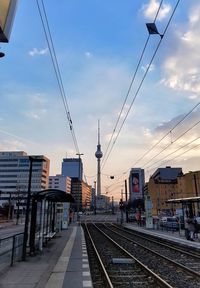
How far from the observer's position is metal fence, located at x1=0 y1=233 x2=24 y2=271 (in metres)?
12.2

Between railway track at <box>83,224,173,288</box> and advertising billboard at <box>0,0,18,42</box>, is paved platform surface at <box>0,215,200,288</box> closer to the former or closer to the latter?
railway track at <box>83,224,173,288</box>

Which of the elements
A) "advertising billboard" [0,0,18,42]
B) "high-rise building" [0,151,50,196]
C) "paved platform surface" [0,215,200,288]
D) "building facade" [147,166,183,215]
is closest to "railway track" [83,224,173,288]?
"paved platform surface" [0,215,200,288]

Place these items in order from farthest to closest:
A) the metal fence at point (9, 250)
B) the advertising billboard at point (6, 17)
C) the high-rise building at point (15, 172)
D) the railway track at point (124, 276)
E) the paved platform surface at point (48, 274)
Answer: the high-rise building at point (15, 172) < the metal fence at point (9, 250) < the railway track at point (124, 276) < the paved platform surface at point (48, 274) < the advertising billboard at point (6, 17)

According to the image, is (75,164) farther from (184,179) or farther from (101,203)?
(101,203)

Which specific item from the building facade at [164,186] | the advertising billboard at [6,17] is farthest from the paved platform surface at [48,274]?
the building facade at [164,186]

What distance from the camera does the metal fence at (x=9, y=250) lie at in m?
12.2

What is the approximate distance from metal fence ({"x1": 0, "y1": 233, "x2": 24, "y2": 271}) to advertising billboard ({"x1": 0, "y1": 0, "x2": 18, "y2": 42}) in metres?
6.86

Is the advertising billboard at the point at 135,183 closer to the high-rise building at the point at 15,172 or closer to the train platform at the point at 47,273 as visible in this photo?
the high-rise building at the point at 15,172

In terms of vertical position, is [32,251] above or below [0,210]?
below

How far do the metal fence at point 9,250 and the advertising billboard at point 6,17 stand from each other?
6861 millimetres

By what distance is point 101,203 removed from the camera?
6526 inches

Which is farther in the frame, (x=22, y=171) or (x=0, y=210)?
(x=22, y=171)

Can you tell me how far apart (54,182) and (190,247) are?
131 m

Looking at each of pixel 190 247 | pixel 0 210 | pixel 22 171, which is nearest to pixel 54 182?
pixel 22 171
